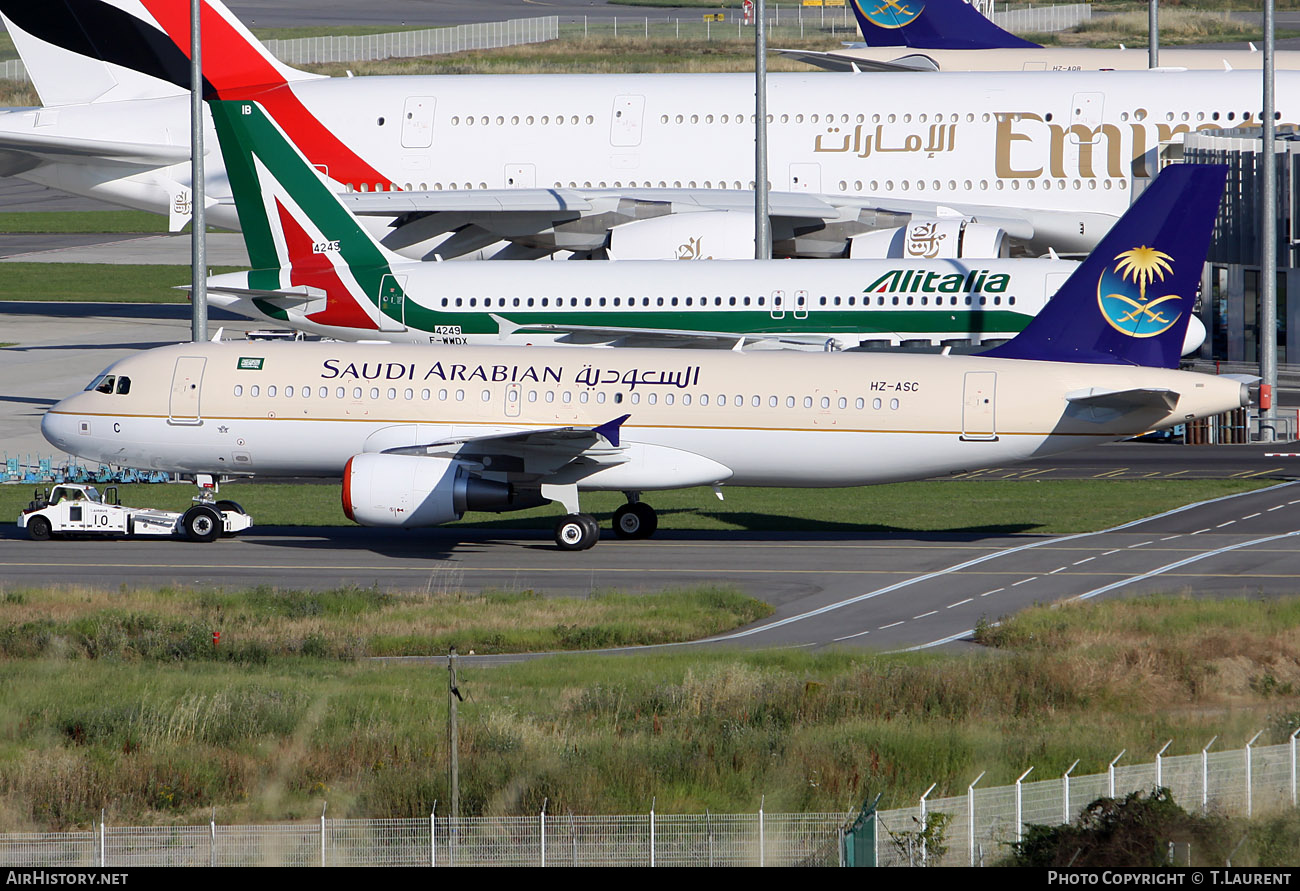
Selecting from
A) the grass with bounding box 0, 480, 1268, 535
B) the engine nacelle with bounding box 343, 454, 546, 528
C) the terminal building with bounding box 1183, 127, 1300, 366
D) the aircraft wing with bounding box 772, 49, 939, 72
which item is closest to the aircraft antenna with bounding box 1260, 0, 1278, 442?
the terminal building with bounding box 1183, 127, 1300, 366

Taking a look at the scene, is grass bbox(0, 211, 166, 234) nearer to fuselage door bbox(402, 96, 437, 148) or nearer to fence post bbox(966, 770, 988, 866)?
fuselage door bbox(402, 96, 437, 148)

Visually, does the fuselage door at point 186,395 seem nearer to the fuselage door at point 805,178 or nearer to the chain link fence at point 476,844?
the chain link fence at point 476,844

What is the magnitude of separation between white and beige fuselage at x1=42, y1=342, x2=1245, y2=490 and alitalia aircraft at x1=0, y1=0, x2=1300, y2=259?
2119 centimetres

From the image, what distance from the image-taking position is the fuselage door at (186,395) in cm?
3791

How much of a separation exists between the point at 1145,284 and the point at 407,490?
639 inches

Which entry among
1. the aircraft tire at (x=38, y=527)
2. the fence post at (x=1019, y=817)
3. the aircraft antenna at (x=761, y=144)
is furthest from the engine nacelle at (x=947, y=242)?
the fence post at (x=1019, y=817)

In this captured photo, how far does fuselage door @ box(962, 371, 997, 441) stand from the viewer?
36.2 meters

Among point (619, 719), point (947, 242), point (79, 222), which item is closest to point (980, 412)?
point (619, 719)

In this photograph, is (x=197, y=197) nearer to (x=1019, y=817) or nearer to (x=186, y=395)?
(x=186, y=395)

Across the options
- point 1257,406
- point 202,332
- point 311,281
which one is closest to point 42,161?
point 311,281

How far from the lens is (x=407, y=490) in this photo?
35562 millimetres

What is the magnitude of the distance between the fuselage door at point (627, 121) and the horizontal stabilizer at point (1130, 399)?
101 ft

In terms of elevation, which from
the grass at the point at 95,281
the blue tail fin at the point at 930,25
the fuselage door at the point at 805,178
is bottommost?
the grass at the point at 95,281

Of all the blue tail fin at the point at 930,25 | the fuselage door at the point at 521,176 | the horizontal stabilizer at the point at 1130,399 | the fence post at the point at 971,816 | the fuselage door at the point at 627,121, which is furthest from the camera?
the blue tail fin at the point at 930,25
